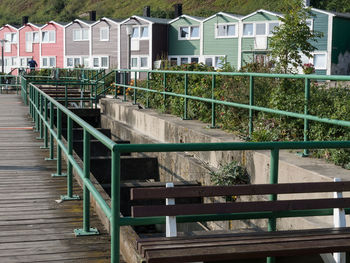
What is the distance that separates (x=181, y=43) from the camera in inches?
2080

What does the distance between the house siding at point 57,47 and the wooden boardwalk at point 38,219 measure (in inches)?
2232

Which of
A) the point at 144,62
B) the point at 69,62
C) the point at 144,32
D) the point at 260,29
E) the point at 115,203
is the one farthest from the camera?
the point at 69,62

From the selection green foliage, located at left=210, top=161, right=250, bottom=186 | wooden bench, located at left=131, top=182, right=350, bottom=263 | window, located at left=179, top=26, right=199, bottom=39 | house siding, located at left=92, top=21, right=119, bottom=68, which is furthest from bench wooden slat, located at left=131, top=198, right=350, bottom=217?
house siding, located at left=92, top=21, right=119, bottom=68

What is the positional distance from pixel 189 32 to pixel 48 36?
863 inches

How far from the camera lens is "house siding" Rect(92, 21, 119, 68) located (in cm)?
5809

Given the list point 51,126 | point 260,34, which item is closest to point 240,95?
point 51,126

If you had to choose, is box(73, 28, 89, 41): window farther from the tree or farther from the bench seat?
the bench seat

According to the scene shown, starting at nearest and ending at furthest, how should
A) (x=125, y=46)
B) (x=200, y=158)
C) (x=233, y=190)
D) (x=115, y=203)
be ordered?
(x=115, y=203) → (x=233, y=190) → (x=200, y=158) → (x=125, y=46)

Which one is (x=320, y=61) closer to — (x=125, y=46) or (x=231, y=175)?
(x=125, y=46)

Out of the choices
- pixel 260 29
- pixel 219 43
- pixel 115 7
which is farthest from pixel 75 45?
pixel 115 7

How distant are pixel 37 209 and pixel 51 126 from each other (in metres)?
2.93

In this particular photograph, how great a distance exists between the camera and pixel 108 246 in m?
5.18

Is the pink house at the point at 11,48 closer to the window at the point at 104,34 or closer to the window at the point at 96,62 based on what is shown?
the window at the point at 96,62

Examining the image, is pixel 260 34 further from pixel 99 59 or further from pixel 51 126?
pixel 51 126
